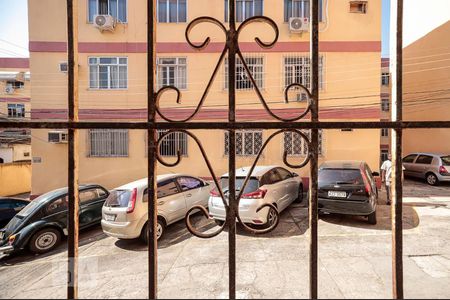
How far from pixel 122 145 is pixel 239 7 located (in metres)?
7.95

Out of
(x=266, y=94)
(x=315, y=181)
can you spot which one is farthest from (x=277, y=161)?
(x=315, y=181)

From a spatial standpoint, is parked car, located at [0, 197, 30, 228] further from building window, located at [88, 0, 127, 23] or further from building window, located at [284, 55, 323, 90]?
building window, located at [284, 55, 323, 90]

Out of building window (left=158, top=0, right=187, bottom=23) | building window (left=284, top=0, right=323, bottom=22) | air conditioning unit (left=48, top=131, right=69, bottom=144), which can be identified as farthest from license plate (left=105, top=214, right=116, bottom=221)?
building window (left=284, top=0, right=323, bottom=22)

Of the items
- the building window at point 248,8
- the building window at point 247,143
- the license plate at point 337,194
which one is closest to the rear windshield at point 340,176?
the license plate at point 337,194

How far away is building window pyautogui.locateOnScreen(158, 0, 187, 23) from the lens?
10.7 metres

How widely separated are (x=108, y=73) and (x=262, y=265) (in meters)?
10.1

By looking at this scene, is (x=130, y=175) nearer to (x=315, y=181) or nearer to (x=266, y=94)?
(x=266, y=94)

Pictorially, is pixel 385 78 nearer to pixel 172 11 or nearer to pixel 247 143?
pixel 247 143

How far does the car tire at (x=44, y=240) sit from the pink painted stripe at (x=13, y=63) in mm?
20245

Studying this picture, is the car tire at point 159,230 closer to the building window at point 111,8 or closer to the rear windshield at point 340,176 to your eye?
the rear windshield at point 340,176

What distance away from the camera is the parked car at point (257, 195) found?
6004 mm

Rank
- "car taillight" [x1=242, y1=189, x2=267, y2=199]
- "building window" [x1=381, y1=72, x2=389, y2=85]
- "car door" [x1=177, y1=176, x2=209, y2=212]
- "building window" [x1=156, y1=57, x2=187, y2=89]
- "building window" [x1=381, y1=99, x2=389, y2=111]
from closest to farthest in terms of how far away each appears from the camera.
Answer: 1. "car taillight" [x1=242, y1=189, x2=267, y2=199]
2. "car door" [x1=177, y1=176, x2=209, y2=212]
3. "building window" [x1=156, y1=57, x2=187, y2=89]
4. "building window" [x1=381, y1=99, x2=389, y2=111]
5. "building window" [x1=381, y1=72, x2=389, y2=85]

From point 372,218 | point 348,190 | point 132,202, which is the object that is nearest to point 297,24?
point 348,190

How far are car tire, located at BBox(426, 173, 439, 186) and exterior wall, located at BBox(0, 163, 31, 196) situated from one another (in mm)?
23783
